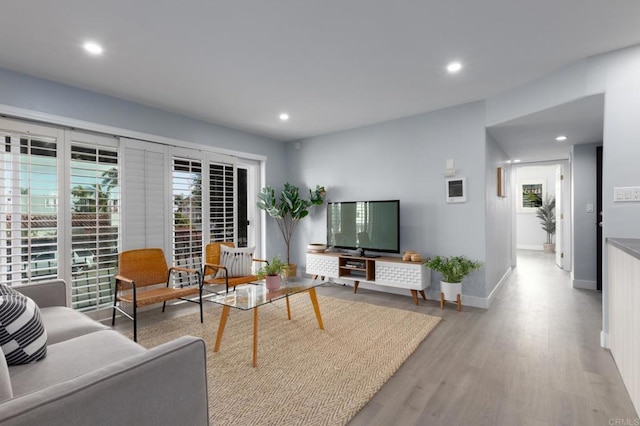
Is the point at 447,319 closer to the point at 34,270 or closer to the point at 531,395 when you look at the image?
the point at 531,395

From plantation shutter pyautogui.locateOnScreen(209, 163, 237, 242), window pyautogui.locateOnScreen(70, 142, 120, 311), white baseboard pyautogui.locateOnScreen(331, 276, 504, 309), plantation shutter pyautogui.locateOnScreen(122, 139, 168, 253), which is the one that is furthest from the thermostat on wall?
window pyautogui.locateOnScreen(70, 142, 120, 311)

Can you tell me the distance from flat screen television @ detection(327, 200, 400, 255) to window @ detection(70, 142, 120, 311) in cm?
279

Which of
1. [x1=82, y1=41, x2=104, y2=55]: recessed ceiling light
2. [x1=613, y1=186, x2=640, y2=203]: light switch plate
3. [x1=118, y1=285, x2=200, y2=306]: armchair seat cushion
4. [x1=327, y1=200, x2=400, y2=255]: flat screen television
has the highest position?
[x1=82, y1=41, x2=104, y2=55]: recessed ceiling light

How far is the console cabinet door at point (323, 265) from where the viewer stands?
186 inches

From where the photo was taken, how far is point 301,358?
8.32 feet

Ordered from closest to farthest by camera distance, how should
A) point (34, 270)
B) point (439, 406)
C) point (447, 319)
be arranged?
point (439, 406) < point (34, 270) < point (447, 319)

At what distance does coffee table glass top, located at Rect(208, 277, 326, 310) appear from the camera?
258 cm

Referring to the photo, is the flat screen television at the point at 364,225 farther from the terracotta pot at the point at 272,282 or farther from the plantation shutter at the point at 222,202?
the terracotta pot at the point at 272,282

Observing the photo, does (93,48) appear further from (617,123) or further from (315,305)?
(617,123)

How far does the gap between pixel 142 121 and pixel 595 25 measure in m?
4.31

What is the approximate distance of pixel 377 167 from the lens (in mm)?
4758

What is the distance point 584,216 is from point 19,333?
6.27m

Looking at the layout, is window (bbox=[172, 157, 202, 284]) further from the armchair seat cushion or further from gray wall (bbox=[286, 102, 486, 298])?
gray wall (bbox=[286, 102, 486, 298])

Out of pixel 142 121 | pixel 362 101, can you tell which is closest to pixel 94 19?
pixel 142 121
